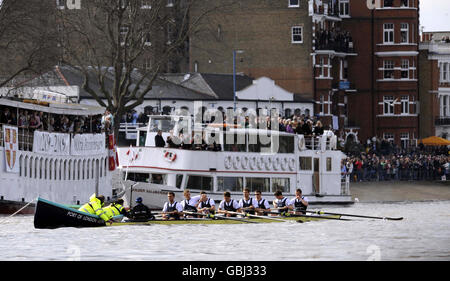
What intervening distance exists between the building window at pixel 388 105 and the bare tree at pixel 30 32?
154 ft

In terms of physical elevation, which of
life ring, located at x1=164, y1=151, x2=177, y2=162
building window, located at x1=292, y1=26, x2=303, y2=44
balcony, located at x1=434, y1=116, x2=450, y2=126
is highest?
building window, located at x1=292, y1=26, x2=303, y2=44

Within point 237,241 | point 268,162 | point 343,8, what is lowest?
point 237,241

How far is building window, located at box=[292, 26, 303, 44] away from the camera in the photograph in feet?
329

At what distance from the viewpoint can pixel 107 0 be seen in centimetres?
7150

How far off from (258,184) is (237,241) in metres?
16.9

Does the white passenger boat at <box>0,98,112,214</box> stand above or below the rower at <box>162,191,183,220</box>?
above

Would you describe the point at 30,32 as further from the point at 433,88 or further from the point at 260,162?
the point at 433,88

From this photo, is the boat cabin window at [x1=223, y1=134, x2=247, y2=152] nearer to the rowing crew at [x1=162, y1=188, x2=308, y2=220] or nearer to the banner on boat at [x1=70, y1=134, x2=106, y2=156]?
the banner on boat at [x1=70, y1=134, x2=106, y2=156]

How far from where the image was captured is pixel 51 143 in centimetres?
5397

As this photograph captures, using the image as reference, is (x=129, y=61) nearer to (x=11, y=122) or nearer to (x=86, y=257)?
(x=11, y=122)

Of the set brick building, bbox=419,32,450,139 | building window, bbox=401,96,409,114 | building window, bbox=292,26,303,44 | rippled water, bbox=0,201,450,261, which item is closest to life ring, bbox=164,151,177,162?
rippled water, bbox=0,201,450,261

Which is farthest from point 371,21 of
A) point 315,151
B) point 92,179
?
point 92,179

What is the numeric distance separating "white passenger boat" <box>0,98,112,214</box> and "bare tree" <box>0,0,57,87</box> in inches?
267

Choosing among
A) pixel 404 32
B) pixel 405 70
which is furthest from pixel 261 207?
pixel 404 32
